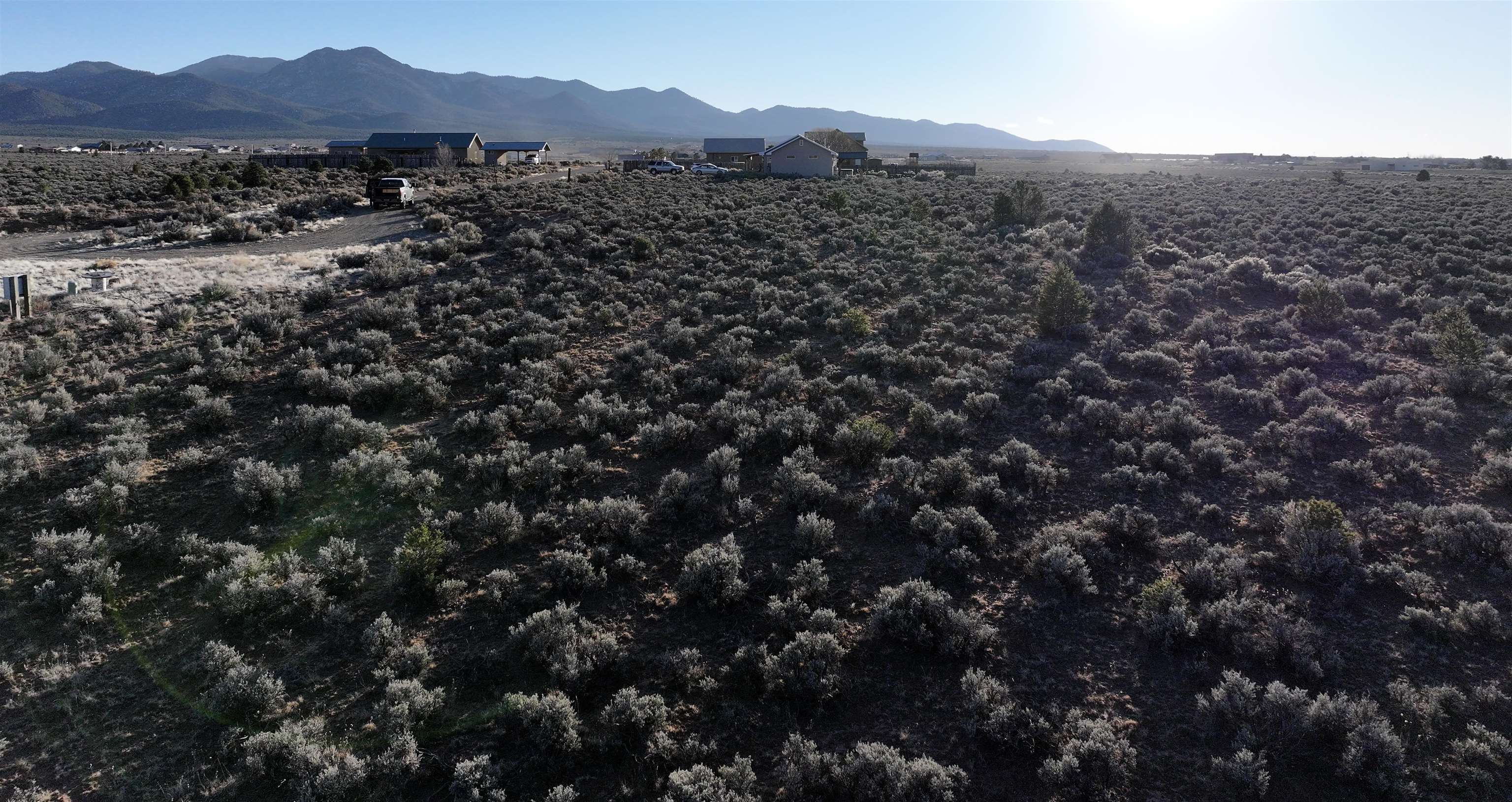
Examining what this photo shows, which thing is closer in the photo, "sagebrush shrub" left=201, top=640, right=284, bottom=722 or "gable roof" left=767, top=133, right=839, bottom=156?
"sagebrush shrub" left=201, top=640, right=284, bottom=722

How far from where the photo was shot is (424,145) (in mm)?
68250

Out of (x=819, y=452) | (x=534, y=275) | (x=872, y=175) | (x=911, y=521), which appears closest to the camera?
(x=911, y=521)

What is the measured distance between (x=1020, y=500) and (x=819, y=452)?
3.27 meters

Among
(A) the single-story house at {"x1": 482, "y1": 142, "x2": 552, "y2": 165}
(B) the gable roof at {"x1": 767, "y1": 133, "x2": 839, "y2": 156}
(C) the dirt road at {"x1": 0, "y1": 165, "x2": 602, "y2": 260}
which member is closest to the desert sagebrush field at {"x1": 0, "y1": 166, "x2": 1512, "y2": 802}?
(C) the dirt road at {"x1": 0, "y1": 165, "x2": 602, "y2": 260}

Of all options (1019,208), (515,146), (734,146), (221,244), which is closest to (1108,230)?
(1019,208)

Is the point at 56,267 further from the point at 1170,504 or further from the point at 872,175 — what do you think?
the point at 872,175

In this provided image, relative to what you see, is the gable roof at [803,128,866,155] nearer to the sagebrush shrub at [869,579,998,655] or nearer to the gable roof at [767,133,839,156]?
the gable roof at [767,133,839,156]

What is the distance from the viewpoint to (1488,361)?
13734 millimetres

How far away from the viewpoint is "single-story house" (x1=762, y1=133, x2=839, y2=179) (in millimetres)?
62281

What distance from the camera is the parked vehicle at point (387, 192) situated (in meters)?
34.9

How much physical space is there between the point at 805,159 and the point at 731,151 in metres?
15.8

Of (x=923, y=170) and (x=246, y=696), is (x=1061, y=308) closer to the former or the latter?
(x=246, y=696)

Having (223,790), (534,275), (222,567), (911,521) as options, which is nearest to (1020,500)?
(911,521)

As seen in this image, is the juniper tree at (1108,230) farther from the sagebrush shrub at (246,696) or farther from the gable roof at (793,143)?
the gable roof at (793,143)
